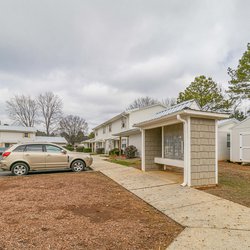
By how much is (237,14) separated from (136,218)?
32.5 feet

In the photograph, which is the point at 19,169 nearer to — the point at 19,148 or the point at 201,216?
the point at 19,148

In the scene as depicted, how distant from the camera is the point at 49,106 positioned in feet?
158

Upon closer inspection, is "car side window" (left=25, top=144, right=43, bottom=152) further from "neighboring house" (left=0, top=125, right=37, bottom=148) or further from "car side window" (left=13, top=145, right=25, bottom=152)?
"neighboring house" (left=0, top=125, right=37, bottom=148)

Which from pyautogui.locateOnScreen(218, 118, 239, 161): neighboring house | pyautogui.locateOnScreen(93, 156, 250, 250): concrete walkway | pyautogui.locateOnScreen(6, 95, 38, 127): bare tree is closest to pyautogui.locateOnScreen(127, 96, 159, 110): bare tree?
pyautogui.locateOnScreen(6, 95, 38, 127): bare tree

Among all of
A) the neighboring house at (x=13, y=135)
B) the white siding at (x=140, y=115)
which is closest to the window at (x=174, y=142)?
the white siding at (x=140, y=115)

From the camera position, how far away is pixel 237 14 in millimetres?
8922

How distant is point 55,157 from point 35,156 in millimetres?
980

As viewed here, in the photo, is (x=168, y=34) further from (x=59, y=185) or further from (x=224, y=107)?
(x=224, y=107)

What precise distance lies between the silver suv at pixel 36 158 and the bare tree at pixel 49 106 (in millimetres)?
40575

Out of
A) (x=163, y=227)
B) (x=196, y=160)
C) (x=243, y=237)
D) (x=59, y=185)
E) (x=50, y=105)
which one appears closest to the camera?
(x=243, y=237)

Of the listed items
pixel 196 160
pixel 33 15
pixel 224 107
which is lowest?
pixel 196 160

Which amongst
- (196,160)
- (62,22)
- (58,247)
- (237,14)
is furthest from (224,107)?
(58,247)

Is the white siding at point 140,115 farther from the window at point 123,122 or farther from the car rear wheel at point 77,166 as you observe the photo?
the car rear wheel at point 77,166

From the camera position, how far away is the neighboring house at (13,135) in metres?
36.2
